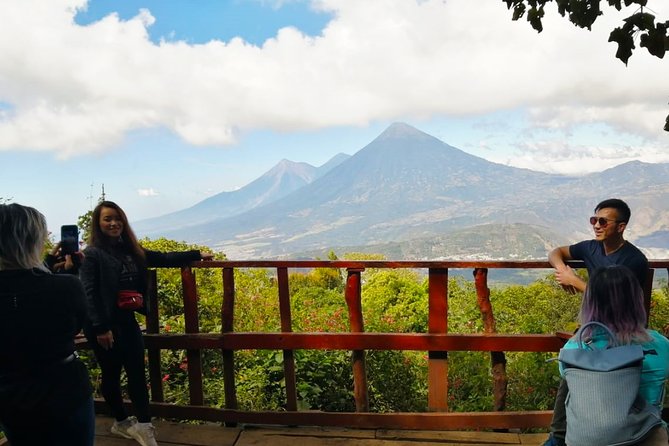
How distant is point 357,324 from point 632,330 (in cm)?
183

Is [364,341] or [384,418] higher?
[364,341]

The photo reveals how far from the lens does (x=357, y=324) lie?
134 inches

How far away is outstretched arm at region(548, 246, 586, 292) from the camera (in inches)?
112

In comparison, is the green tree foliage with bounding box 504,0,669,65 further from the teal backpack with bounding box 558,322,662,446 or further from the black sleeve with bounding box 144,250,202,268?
the black sleeve with bounding box 144,250,202,268

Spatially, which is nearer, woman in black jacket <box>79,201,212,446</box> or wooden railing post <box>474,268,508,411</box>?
woman in black jacket <box>79,201,212,446</box>

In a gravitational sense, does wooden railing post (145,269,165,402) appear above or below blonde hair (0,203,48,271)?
below

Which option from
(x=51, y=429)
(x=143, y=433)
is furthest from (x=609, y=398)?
(x=143, y=433)

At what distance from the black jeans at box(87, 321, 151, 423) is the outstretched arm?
2.64m

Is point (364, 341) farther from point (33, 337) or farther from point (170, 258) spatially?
point (33, 337)

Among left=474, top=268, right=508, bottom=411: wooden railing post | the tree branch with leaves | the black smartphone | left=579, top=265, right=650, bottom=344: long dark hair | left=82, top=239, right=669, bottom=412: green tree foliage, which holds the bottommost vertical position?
left=82, top=239, right=669, bottom=412: green tree foliage

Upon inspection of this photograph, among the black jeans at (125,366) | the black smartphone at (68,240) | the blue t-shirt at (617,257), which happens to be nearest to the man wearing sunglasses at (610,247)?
the blue t-shirt at (617,257)

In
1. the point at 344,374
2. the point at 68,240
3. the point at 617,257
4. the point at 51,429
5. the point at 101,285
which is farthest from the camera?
the point at 344,374

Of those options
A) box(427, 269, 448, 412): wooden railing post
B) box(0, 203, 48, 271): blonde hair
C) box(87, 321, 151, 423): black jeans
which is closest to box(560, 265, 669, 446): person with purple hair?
box(427, 269, 448, 412): wooden railing post

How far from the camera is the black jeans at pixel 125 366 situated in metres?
3.15
